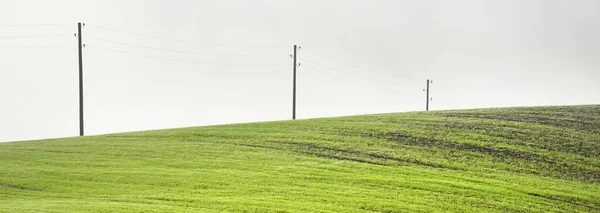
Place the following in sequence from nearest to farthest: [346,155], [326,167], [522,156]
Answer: [326,167], [346,155], [522,156]

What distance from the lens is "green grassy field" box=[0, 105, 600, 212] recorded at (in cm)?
2784

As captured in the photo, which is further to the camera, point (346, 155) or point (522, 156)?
point (522, 156)

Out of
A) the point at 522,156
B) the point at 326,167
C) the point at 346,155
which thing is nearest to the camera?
the point at 326,167

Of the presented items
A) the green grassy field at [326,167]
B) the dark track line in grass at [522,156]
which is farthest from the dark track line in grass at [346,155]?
the dark track line in grass at [522,156]

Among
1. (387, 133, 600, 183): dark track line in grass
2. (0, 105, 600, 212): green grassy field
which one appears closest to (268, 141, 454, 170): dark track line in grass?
(0, 105, 600, 212): green grassy field

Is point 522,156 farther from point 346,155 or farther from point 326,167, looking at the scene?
point 326,167

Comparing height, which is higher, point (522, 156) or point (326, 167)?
point (522, 156)

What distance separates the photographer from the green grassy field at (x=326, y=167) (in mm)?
27844

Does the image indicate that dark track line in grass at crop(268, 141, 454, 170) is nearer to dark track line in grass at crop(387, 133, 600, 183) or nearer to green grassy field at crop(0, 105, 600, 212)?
green grassy field at crop(0, 105, 600, 212)

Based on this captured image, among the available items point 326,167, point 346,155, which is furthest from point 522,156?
point 326,167

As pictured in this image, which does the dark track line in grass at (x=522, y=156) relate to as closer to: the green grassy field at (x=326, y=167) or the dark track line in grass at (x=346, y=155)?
the green grassy field at (x=326, y=167)

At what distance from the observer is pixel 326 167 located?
34344 millimetres

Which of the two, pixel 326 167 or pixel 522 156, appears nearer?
pixel 326 167

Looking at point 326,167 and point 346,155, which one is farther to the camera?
point 346,155
